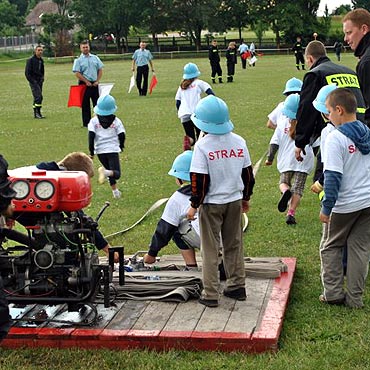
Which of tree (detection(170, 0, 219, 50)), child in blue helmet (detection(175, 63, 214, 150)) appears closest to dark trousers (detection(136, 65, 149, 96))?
child in blue helmet (detection(175, 63, 214, 150))

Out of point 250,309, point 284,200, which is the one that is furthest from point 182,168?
point 284,200

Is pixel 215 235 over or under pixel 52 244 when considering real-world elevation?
under

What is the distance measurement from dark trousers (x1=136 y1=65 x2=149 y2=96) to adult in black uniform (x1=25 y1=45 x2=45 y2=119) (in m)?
6.24

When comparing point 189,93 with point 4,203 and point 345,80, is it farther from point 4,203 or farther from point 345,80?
point 4,203

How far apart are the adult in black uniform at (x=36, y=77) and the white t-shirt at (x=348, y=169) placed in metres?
17.7

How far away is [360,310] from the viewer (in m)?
6.14

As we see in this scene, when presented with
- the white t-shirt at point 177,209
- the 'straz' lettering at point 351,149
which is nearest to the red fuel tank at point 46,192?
the white t-shirt at point 177,209

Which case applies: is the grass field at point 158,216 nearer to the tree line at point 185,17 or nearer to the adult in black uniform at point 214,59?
the adult in black uniform at point 214,59

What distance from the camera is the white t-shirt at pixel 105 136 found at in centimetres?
1093

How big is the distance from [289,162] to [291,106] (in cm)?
63

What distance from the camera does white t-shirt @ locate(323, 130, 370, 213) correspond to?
5.98 meters

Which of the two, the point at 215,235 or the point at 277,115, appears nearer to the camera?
the point at 215,235

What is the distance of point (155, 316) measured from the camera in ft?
19.2

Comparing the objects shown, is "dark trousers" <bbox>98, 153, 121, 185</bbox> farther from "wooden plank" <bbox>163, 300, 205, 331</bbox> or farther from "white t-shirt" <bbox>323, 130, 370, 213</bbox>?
"white t-shirt" <bbox>323, 130, 370, 213</bbox>
